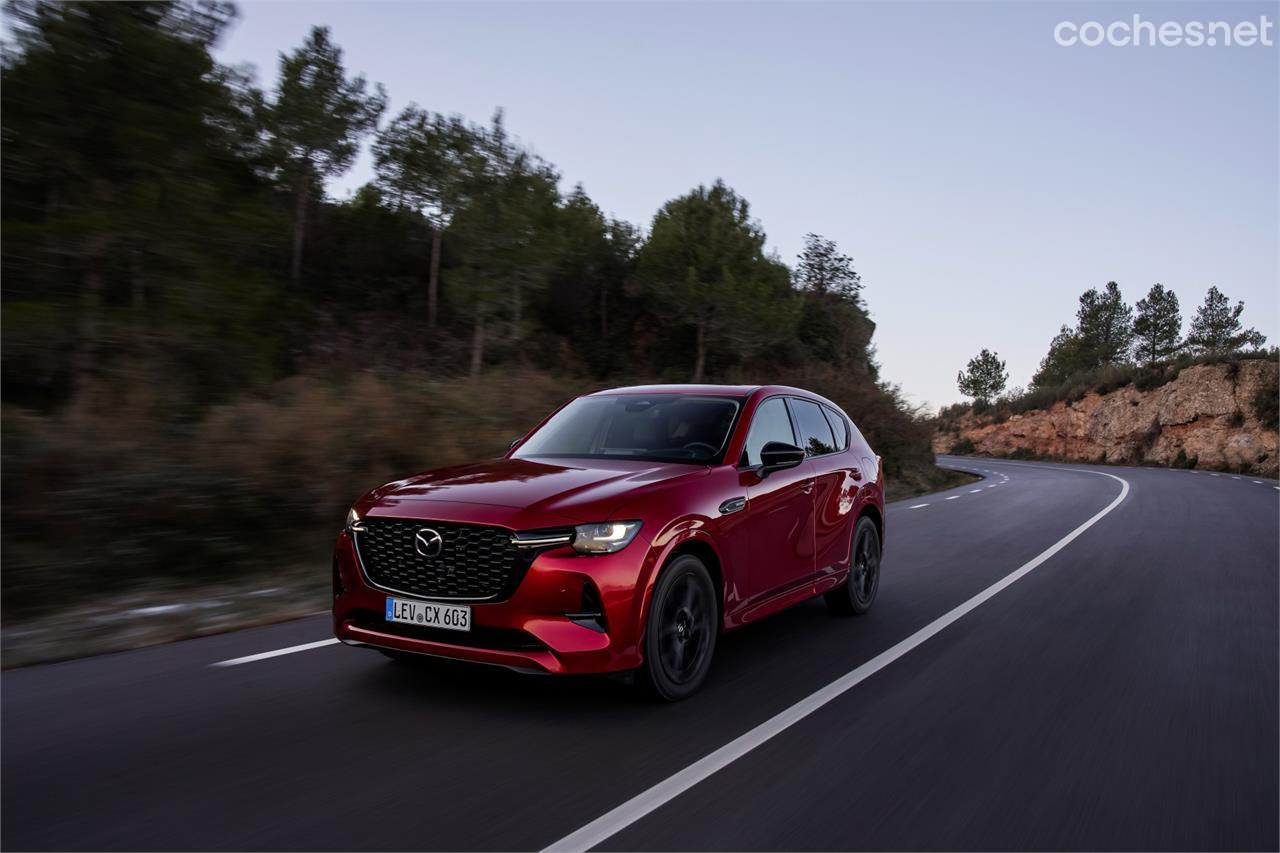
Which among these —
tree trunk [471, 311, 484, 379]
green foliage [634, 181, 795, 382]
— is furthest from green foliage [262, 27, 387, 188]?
green foliage [634, 181, 795, 382]

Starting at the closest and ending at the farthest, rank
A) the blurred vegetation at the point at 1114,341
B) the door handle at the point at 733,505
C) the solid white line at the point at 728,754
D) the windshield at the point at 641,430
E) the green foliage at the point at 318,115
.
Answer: the solid white line at the point at 728,754
the door handle at the point at 733,505
the windshield at the point at 641,430
the green foliage at the point at 318,115
the blurred vegetation at the point at 1114,341

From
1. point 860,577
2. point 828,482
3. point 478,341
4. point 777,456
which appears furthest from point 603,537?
point 478,341

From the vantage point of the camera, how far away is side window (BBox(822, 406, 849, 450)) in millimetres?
7586

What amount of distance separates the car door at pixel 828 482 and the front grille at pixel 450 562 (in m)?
2.72

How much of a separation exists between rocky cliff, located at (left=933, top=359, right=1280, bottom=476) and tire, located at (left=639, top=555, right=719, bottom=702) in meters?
51.9

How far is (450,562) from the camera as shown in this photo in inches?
184

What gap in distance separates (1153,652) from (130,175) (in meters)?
14.1

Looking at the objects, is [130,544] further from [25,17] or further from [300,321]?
[300,321]

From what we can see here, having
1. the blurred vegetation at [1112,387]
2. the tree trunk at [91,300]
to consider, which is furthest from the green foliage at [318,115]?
the blurred vegetation at [1112,387]

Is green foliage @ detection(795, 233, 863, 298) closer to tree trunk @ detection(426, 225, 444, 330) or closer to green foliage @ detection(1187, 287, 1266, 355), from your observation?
tree trunk @ detection(426, 225, 444, 330)

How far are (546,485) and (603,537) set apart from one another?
0.59 meters

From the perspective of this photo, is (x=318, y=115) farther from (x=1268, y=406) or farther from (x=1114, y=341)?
(x=1114, y=341)

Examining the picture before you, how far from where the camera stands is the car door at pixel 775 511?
577 centimetres

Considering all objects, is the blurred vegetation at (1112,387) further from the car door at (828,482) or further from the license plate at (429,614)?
the license plate at (429,614)
